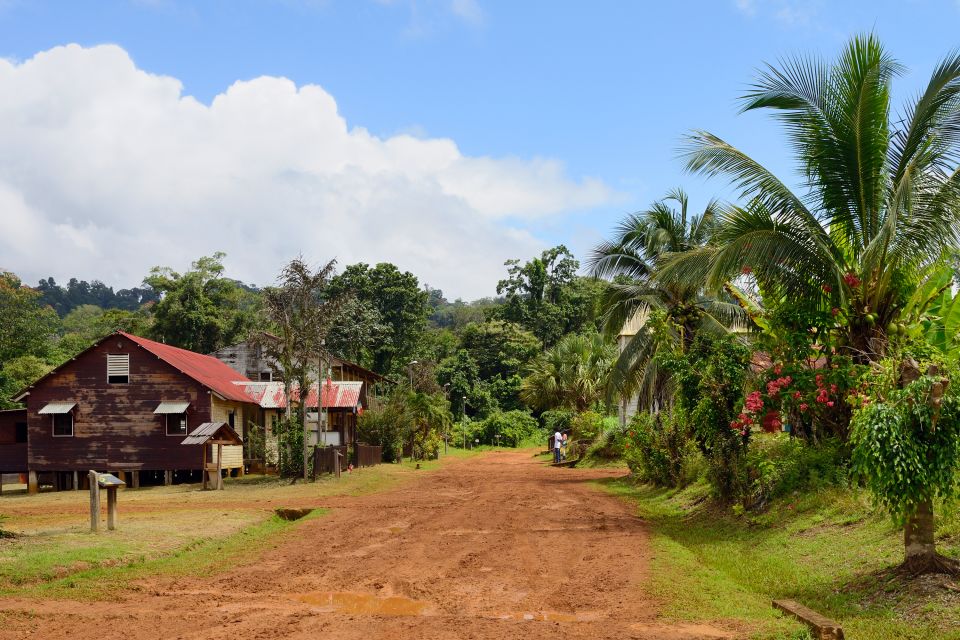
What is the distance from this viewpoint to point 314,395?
38.9 m

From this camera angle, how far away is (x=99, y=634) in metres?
8.12

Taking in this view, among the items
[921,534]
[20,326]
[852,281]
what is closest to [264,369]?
[20,326]

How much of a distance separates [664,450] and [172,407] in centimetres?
1935

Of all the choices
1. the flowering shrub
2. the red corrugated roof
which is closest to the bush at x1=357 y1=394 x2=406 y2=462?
the red corrugated roof

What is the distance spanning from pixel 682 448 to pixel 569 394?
31596 mm

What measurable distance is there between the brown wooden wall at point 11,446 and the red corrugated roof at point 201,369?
213 inches

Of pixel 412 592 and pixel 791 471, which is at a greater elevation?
pixel 791 471

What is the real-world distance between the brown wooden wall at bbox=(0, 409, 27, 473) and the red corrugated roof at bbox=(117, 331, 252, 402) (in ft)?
17.8

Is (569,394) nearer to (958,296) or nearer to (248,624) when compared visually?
(958,296)

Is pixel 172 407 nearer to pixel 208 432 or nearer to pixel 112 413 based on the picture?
pixel 112 413

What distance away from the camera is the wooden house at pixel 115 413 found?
107 ft

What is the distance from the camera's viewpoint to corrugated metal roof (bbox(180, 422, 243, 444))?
94.1 ft

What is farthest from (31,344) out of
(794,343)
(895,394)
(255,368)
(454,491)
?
(895,394)

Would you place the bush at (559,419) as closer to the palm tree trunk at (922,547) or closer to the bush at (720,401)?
the bush at (720,401)
